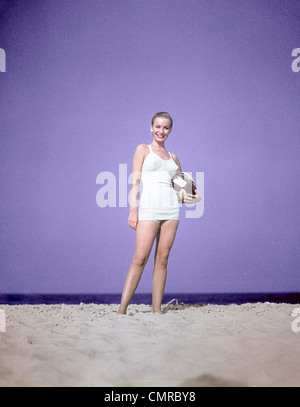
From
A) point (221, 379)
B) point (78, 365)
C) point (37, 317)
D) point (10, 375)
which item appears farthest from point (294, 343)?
point (37, 317)

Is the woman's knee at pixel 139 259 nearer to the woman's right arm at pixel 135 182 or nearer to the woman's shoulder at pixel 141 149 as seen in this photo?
the woman's right arm at pixel 135 182

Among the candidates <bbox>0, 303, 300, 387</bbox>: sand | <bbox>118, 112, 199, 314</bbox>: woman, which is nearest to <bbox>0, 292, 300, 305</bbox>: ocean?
<bbox>118, 112, 199, 314</bbox>: woman

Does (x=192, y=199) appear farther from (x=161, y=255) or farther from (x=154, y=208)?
(x=161, y=255)

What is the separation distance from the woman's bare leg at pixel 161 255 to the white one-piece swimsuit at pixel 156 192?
0.10m

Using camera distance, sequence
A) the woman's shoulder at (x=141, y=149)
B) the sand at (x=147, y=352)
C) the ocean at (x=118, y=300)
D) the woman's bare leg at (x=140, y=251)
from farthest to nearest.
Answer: the ocean at (x=118, y=300) → the woman's shoulder at (x=141, y=149) → the woman's bare leg at (x=140, y=251) → the sand at (x=147, y=352)

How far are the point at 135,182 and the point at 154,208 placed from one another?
30 cm

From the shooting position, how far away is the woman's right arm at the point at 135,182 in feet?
10.7

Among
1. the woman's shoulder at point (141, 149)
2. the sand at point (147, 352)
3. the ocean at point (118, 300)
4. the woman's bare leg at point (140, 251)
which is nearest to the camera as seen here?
the sand at point (147, 352)

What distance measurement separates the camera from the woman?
3211mm

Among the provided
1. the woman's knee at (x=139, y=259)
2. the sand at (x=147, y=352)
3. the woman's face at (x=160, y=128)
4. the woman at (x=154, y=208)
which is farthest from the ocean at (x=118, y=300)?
the woman's face at (x=160, y=128)

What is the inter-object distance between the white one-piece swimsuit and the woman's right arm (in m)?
0.05

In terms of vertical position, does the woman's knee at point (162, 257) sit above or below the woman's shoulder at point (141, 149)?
below

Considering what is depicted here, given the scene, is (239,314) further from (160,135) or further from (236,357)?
(160,135)
